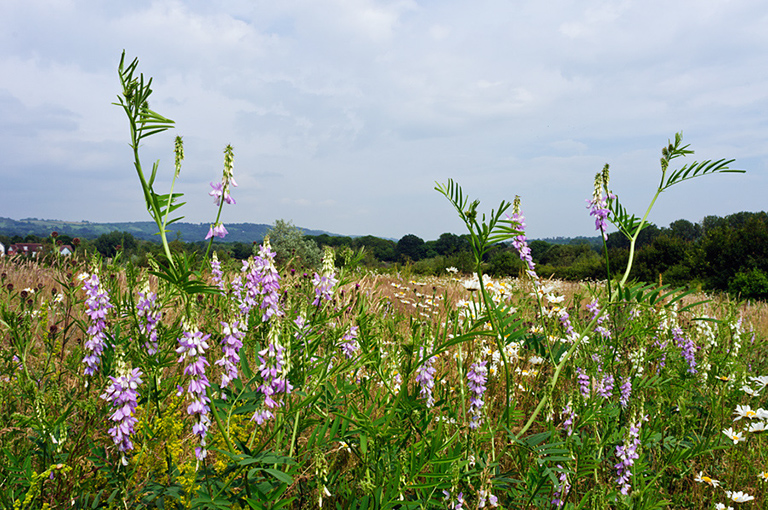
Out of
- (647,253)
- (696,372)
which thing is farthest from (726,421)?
(647,253)

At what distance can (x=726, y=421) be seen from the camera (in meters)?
3.12

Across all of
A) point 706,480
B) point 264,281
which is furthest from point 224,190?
point 706,480

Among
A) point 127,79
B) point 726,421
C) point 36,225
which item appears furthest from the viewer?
point 36,225

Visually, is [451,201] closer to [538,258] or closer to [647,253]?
[647,253]

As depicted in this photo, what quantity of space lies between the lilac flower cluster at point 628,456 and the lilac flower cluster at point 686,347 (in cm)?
161

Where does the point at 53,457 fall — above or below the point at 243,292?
below

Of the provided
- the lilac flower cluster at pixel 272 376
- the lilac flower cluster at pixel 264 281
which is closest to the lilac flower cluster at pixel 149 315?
the lilac flower cluster at pixel 264 281

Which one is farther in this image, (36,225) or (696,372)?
(36,225)

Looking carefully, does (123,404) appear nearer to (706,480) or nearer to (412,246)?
(706,480)

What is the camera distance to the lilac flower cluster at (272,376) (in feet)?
4.47

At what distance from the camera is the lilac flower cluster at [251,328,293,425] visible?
1.36 meters

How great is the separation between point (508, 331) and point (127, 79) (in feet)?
4.57

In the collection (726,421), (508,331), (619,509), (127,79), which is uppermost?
(127,79)

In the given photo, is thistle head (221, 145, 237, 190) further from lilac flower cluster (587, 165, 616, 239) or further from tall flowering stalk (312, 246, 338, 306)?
lilac flower cluster (587, 165, 616, 239)
